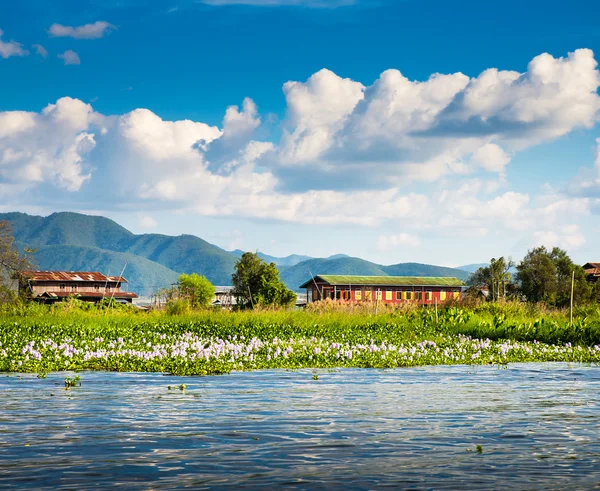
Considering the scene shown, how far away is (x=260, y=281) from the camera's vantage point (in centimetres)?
9188

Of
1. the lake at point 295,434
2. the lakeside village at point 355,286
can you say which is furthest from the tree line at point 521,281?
the lake at point 295,434

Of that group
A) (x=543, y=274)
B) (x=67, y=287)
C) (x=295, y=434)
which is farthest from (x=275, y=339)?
(x=67, y=287)

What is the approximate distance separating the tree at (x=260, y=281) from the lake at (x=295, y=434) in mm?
70720

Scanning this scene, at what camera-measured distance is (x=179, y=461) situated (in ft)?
25.6

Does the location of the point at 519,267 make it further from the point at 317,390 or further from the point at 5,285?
the point at 317,390

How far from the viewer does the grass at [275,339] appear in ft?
62.8

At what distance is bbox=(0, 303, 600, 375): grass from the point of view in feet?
62.8

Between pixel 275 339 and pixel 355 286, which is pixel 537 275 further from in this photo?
pixel 275 339

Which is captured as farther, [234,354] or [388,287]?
[388,287]

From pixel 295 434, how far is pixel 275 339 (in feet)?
47.7

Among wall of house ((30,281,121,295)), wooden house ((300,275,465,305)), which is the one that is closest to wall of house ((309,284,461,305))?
wooden house ((300,275,465,305))

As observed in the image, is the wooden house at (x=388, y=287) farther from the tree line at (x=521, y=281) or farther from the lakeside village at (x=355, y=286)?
the tree line at (x=521, y=281)

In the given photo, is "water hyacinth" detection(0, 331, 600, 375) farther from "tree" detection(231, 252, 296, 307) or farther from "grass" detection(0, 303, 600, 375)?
"tree" detection(231, 252, 296, 307)

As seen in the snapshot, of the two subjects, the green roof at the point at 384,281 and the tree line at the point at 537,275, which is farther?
the green roof at the point at 384,281
